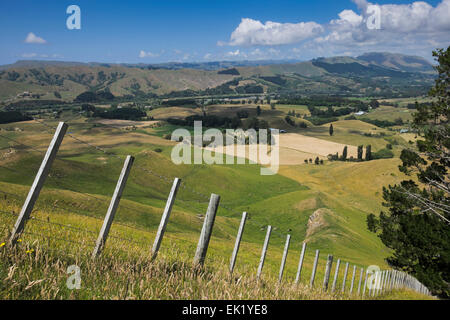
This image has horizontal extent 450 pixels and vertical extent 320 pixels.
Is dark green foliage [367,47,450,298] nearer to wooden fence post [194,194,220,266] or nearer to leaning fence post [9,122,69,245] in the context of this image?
wooden fence post [194,194,220,266]

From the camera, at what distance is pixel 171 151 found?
147250 mm

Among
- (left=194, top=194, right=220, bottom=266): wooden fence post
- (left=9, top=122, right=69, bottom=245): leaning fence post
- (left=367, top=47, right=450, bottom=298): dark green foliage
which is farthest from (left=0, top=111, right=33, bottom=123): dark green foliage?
(left=9, top=122, right=69, bottom=245): leaning fence post

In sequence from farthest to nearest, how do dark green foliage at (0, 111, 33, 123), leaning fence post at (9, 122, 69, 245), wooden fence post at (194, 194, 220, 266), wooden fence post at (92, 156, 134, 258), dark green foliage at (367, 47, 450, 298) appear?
dark green foliage at (0, 111, 33, 123)
dark green foliage at (367, 47, 450, 298)
wooden fence post at (194, 194, 220, 266)
wooden fence post at (92, 156, 134, 258)
leaning fence post at (9, 122, 69, 245)

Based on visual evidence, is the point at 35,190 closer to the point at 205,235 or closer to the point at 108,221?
the point at 108,221

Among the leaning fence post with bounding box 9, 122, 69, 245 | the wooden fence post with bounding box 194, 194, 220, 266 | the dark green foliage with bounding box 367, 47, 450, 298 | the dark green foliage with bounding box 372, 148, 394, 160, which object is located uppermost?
the leaning fence post with bounding box 9, 122, 69, 245

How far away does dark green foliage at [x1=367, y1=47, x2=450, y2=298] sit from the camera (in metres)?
28.8

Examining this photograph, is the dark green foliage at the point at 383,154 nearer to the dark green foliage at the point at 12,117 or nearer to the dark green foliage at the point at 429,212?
the dark green foliage at the point at 429,212

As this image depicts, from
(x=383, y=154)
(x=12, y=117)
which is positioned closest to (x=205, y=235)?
(x=12, y=117)

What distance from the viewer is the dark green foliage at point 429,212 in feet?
94.6

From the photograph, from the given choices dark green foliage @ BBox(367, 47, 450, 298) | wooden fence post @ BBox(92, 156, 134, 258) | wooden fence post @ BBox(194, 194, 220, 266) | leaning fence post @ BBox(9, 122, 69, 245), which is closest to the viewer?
leaning fence post @ BBox(9, 122, 69, 245)

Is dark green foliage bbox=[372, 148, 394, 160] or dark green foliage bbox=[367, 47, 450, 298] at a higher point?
dark green foliage bbox=[367, 47, 450, 298]
